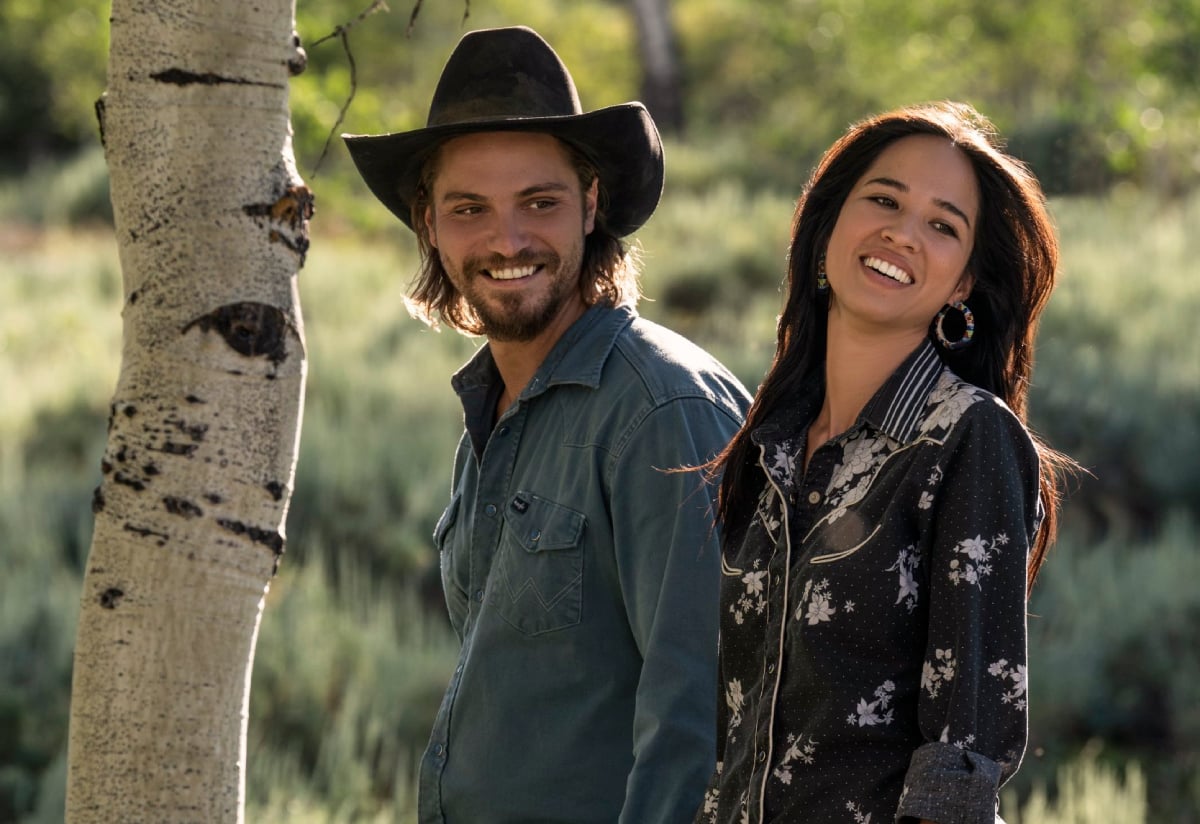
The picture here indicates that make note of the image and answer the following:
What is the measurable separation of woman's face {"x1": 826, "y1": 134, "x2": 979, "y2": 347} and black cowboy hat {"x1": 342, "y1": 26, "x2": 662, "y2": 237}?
0.94 meters

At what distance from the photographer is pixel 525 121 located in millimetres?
3189

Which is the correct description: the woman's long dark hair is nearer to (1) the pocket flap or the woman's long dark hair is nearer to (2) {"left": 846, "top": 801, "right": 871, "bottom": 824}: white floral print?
(2) {"left": 846, "top": 801, "right": 871, "bottom": 824}: white floral print

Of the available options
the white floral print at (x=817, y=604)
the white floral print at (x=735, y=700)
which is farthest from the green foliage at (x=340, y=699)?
the white floral print at (x=817, y=604)

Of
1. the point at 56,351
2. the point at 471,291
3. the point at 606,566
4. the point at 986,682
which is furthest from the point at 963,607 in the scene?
the point at 56,351

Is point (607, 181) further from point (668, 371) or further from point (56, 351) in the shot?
point (56, 351)

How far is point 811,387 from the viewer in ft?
8.20

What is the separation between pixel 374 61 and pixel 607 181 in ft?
85.3

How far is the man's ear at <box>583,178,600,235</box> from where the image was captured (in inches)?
134

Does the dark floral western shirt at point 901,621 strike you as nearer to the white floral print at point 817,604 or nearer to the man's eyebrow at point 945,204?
the white floral print at point 817,604

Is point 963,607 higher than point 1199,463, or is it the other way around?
point 1199,463

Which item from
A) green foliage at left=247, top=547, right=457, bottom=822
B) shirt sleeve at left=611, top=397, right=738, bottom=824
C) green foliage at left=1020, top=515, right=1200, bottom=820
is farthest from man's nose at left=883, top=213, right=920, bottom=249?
green foliage at left=1020, top=515, right=1200, bottom=820

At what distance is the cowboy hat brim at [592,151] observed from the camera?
3.24 meters

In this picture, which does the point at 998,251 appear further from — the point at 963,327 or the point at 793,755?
the point at 793,755

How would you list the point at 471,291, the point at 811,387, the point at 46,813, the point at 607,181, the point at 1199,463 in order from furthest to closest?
1. the point at 1199,463
2. the point at 46,813
3. the point at 607,181
4. the point at 471,291
5. the point at 811,387
